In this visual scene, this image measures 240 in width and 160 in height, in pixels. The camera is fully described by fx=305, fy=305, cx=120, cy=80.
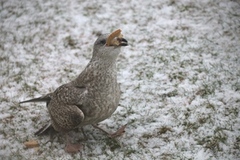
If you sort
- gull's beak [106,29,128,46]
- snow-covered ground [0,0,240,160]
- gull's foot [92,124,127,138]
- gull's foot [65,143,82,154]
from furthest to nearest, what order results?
gull's foot [92,124,127,138]
snow-covered ground [0,0,240,160]
gull's foot [65,143,82,154]
gull's beak [106,29,128,46]

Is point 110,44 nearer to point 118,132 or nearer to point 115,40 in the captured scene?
point 115,40

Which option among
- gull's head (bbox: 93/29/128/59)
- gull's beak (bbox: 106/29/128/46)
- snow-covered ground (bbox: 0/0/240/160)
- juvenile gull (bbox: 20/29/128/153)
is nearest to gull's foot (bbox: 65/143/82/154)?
snow-covered ground (bbox: 0/0/240/160)

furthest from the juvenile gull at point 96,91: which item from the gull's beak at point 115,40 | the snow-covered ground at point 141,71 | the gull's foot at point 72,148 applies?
the snow-covered ground at point 141,71

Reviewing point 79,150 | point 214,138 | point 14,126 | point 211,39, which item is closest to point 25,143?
point 14,126

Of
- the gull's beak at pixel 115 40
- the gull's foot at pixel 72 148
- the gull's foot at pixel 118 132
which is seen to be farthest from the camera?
the gull's foot at pixel 118 132

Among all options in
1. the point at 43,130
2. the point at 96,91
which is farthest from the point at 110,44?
the point at 43,130

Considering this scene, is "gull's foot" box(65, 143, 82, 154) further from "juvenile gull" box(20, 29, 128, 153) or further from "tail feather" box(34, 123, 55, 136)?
"tail feather" box(34, 123, 55, 136)

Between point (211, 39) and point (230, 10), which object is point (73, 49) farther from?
point (230, 10)

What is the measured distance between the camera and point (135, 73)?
207 inches

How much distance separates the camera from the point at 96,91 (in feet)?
12.2

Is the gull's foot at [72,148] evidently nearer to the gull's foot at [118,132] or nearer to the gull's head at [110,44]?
the gull's foot at [118,132]

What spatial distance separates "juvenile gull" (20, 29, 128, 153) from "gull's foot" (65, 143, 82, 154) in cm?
29

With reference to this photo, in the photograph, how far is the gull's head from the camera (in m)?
3.61

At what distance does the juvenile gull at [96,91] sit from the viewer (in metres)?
3.64
